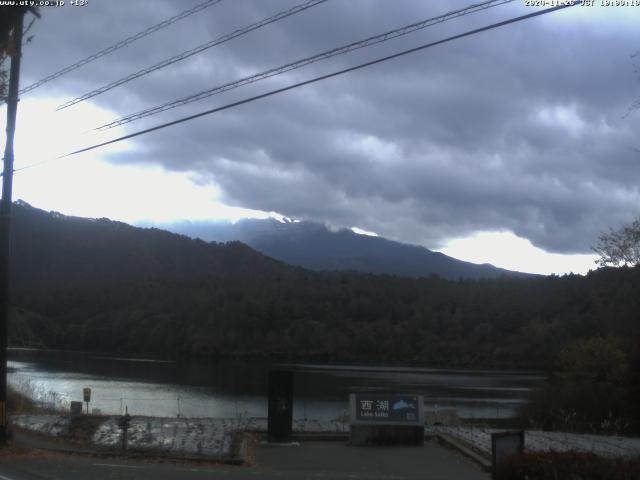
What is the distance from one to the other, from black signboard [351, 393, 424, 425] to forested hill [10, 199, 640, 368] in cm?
6703

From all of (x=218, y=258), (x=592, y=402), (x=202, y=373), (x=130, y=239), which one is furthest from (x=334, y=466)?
(x=218, y=258)

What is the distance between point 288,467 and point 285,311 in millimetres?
103807

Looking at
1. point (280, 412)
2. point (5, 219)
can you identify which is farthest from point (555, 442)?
point (5, 219)

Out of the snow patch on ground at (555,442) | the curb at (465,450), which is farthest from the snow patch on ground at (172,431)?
the snow patch on ground at (555,442)

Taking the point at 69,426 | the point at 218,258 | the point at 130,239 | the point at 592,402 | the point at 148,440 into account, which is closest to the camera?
the point at 148,440

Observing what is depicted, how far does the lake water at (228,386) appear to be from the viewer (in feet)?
151

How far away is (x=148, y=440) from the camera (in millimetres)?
18453

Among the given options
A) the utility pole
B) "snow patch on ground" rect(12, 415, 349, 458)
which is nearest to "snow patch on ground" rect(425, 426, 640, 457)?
"snow patch on ground" rect(12, 415, 349, 458)

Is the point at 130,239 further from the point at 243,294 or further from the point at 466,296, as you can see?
the point at 466,296

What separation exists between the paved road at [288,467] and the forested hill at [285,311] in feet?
226

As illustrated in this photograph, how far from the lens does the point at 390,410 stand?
19.2 meters

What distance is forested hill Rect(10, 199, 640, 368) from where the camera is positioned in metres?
103

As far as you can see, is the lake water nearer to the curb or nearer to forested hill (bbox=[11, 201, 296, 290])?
the curb

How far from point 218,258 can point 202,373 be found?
102 m
